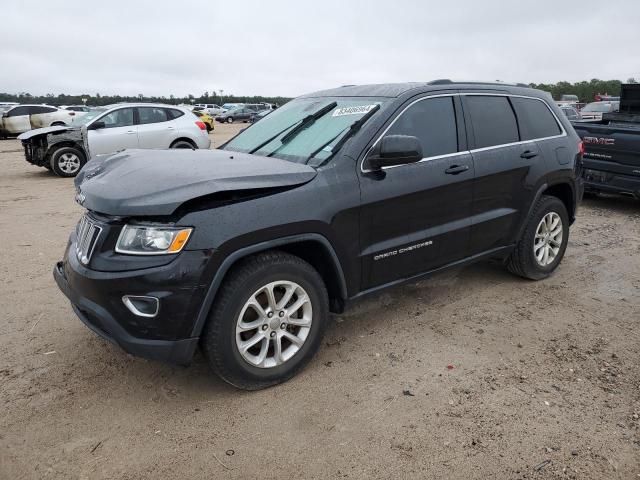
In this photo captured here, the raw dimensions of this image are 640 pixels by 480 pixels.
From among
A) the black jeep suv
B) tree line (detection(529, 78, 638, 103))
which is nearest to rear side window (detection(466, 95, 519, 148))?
the black jeep suv

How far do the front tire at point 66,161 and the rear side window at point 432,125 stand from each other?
9.63 m

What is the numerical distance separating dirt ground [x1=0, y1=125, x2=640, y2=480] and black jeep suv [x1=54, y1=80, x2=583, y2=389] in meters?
0.38

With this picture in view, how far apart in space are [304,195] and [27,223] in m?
5.54

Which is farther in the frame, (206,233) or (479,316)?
(479,316)

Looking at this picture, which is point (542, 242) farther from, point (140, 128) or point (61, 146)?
point (61, 146)

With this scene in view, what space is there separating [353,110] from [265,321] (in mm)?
1643

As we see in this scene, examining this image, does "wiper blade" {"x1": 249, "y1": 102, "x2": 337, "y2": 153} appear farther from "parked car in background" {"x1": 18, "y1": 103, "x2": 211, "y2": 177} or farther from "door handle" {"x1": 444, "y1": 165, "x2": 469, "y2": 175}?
"parked car in background" {"x1": 18, "y1": 103, "x2": 211, "y2": 177}

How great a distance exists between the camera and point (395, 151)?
3215 millimetres

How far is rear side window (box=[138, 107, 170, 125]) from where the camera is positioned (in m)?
11.5

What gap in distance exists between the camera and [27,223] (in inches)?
275

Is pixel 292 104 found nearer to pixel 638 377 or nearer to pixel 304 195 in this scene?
pixel 304 195

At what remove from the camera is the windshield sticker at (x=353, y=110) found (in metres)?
3.58

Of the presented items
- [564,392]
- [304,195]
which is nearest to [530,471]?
[564,392]

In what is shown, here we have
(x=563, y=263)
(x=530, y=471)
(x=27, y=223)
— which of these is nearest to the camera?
(x=530, y=471)
